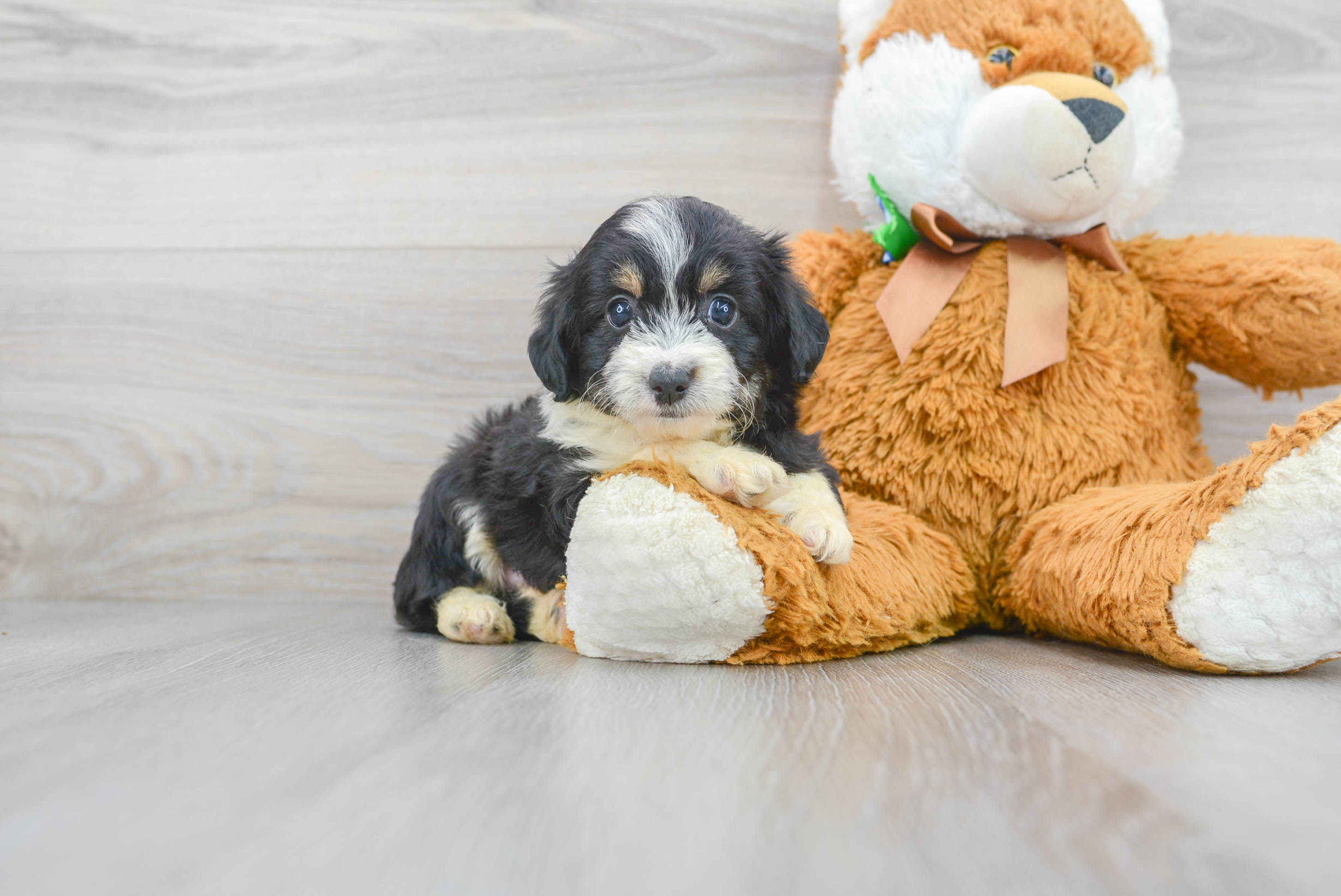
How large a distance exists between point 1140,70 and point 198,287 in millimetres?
2068

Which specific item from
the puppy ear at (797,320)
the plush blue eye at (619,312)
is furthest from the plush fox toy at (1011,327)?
the plush blue eye at (619,312)

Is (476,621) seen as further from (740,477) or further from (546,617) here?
(740,477)

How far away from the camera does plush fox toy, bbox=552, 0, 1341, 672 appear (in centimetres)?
146

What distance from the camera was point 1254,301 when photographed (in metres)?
1.68

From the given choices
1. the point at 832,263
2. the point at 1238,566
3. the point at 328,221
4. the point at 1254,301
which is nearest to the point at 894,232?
the point at 832,263

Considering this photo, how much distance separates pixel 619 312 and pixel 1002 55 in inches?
34.2

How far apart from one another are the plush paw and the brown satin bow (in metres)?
0.84

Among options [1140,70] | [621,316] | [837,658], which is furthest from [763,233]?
[1140,70]

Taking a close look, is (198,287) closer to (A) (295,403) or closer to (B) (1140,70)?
(A) (295,403)

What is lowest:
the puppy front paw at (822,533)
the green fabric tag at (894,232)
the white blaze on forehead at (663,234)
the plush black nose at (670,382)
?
the puppy front paw at (822,533)

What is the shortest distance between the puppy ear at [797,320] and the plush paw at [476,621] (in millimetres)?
654

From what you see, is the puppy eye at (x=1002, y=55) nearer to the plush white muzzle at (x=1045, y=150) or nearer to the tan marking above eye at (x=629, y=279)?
the plush white muzzle at (x=1045, y=150)

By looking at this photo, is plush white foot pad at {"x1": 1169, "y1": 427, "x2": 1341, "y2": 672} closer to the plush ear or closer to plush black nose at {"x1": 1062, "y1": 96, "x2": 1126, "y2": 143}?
plush black nose at {"x1": 1062, "y1": 96, "x2": 1126, "y2": 143}

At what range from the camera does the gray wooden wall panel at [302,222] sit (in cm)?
218
